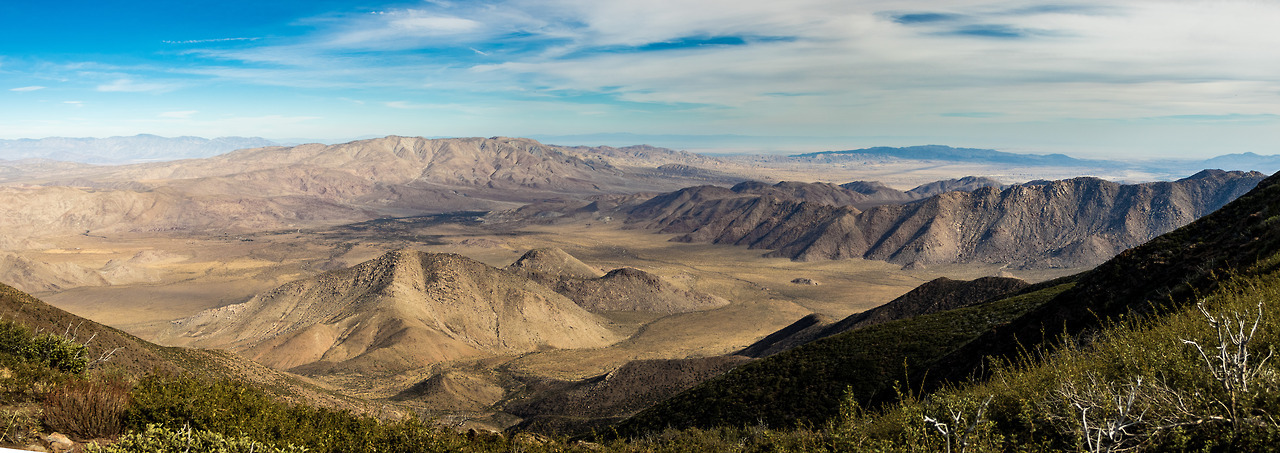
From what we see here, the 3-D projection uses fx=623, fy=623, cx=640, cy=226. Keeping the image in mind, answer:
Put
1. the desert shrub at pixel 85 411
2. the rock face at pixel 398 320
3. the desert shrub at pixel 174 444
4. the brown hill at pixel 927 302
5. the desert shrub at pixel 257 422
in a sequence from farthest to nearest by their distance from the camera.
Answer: the rock face at pixel 398 320, the brown hill at pixel 927 302, the desert shrub at pixel 257 422, the desert shrub at pixel 85 411, the desert shrub at pixel 174 444

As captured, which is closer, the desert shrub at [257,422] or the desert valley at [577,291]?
the desert shrub at [257,422]

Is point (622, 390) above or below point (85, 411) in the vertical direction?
below

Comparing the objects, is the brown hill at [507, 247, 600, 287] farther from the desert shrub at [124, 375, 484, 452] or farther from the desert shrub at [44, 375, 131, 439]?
the desert shrub at [44, 375, 131, 439]

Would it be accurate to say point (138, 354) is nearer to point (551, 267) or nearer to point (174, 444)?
point (174, 444)

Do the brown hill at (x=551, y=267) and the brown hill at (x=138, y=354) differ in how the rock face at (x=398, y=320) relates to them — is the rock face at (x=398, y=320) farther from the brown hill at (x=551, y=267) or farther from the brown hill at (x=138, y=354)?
the brown hill at (x=138, y=354)

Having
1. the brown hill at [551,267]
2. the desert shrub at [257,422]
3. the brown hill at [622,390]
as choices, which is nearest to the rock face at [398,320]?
the brown hill at [551,267]

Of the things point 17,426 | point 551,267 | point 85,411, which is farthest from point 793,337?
point 551,267
